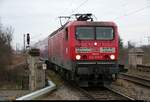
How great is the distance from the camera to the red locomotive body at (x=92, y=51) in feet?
54.5

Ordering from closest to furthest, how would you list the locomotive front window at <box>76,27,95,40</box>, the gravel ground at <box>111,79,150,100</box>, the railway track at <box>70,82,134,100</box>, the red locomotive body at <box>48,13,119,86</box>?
the railway track at <box>70,82,134,100</box>
the gravel ground at <box>111,79,150,100</box>
the red locomotive body at <box>48,13,119,86</box>
the locomotive front window at <box>76,27,95,40</box>

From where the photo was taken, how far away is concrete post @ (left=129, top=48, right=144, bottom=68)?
106ft

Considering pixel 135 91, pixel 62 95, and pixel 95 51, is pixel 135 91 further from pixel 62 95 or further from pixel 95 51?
pixel 62 95

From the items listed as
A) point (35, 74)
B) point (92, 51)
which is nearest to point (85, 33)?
point (92, 51)

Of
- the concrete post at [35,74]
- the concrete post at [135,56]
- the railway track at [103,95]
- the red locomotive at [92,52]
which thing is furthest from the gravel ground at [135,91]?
the concrete post at [135,56]

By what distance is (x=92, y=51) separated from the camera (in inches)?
665

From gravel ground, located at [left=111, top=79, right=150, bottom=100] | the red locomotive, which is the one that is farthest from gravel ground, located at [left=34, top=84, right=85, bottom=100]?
gravel ground, located at [left=111, top=79, right=150, bottom=100]

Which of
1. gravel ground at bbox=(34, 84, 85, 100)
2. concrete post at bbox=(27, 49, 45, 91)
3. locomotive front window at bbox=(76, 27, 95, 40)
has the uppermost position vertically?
locomotive front window at bbox=(76, 27, 95, 40)

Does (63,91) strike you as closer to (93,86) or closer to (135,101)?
(93,86)

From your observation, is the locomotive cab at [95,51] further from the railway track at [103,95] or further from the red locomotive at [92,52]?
the railway track at [103,95]

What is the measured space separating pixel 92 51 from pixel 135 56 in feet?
54.2

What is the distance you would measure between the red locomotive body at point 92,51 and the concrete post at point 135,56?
1557 centimetres

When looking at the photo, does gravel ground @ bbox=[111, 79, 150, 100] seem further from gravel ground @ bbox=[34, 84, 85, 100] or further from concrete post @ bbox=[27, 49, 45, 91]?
concrete post @ bbox=[27, 49, 45, 91]

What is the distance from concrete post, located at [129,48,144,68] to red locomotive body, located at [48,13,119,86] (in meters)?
15.6
